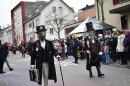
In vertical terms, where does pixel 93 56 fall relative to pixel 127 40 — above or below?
below

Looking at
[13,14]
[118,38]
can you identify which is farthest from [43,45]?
[13,14]

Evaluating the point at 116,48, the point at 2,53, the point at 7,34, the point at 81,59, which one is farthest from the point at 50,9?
the point at 7,34

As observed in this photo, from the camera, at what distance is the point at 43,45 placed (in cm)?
695

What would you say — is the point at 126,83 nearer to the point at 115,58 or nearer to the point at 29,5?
the point at 115,58

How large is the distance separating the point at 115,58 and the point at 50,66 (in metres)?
8.29

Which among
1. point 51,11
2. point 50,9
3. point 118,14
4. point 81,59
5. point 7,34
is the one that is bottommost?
point 81,59

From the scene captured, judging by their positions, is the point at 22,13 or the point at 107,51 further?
the point at 22,13

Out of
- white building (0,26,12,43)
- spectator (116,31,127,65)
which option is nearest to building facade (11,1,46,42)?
white building (0,26,12,43)

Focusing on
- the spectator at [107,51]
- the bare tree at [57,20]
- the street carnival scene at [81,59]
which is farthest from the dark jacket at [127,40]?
the bare tree at [57,20]

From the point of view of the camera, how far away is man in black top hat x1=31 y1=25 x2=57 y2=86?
689cm

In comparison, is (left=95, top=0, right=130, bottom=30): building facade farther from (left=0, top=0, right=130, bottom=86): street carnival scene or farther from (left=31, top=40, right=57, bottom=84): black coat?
(left=31, top=40, right=57, bottom=84): black coat

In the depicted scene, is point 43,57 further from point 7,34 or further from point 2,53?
point 7,34

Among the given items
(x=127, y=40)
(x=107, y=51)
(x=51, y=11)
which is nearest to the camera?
(x=127, y=40)

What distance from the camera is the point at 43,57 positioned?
6906mm
